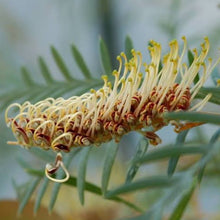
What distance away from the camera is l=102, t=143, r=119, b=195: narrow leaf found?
285 millimetres

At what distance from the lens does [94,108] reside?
0.95ft

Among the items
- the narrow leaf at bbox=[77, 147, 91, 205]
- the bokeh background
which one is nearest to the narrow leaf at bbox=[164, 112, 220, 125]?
the narrow leaf at bbox=[77, 147, 91, 205]

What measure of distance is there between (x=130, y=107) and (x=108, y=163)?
38 millimetres

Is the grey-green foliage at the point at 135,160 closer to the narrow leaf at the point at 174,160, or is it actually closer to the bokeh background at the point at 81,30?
the narrow leaf at the point at 174,160

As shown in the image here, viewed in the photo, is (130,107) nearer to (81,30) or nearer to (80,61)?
(80,61)

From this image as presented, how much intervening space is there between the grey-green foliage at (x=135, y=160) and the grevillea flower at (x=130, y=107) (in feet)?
0.04

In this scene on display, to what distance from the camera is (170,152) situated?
0.21 meters

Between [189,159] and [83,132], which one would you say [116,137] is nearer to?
[83,132]

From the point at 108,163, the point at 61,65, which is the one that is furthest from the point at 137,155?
the point at 61,65

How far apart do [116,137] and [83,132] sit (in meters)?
0.02

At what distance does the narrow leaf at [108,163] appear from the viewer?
285 mm

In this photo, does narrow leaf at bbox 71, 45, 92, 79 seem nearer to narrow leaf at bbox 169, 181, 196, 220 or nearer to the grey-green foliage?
the grey-green foliage

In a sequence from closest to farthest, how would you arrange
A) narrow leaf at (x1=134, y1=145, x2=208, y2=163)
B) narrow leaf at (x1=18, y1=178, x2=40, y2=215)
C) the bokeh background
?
narrow leaf at (x1=134, y1=145, x2=208, y2=163) → narrow leaf at (x1=18, y1=178, x2=40, y2=215) → the bokeh background

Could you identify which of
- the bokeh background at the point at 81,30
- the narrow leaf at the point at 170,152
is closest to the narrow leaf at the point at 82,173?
the narrow leaf at the point at 170,152
